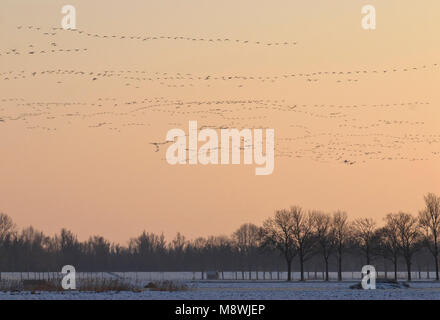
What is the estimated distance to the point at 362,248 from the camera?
138 m

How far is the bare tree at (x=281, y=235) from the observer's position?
13950cm

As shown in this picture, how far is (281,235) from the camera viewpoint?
144m

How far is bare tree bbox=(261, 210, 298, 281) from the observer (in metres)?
140

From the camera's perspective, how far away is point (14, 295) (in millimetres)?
69375
